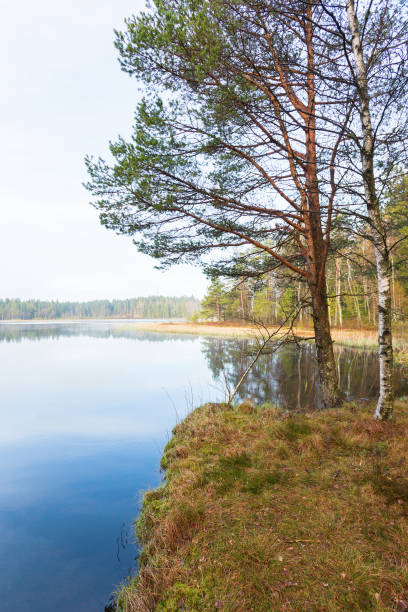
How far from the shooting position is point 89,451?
299 inches

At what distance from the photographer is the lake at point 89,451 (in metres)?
3.82

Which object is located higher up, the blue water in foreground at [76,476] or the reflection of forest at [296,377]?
the reflection of forest at [296,377]

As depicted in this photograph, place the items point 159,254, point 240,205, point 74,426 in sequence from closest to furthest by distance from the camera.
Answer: point 240,205, point 159,254, point 74,426

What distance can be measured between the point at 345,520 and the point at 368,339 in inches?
803

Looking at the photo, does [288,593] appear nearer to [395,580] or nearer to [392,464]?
[395,580]

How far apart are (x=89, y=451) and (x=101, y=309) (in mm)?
157982

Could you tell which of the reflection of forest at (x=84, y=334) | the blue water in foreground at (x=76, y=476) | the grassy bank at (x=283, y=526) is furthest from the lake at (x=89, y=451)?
the reflection of forest at (x=84, y=334)

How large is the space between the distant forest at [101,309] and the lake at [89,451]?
325 feet

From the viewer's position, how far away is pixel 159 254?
6719 mm

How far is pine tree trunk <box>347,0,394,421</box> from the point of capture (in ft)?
14.7

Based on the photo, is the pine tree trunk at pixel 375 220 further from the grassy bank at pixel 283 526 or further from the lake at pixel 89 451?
the lake at pixel 89 451

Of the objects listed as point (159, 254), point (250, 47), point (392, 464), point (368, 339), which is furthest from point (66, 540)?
point (368, 339)

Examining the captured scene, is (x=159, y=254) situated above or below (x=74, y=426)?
above

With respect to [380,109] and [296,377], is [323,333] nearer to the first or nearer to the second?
[380,109]
